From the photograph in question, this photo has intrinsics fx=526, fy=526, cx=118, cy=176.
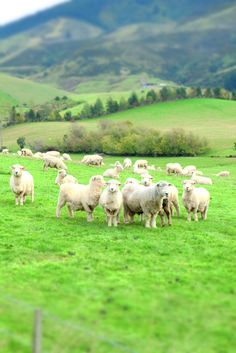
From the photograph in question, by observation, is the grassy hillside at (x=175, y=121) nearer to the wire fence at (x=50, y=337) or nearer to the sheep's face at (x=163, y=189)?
the sheep's face at (x=163, y=189)

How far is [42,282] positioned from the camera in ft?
45.6

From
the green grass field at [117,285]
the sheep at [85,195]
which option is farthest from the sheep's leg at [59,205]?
the green grass field at [117,285]

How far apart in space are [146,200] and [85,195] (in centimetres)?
262

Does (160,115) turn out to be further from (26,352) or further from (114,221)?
(26,352)

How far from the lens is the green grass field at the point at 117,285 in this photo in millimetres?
10609

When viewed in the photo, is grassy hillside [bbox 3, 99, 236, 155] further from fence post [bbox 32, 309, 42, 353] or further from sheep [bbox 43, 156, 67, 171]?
fence post [bbox 32, 309, 42, 353]

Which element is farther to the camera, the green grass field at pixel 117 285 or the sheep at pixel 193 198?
the sheep at pixel 193 198

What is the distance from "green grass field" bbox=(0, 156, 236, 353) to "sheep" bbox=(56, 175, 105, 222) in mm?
635

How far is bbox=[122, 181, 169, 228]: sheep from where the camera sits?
20297mm

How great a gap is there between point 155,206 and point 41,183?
46.4 ft

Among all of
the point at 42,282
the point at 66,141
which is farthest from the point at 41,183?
the point at 66,141

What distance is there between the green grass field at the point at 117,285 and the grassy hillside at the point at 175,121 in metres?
96.4

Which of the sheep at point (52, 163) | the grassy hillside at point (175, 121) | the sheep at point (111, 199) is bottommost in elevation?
the sheep at point (111, 199)

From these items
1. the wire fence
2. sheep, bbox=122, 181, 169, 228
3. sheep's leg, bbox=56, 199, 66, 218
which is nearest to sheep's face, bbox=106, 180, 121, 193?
sheep, bbox=122, 181, 169, 228
